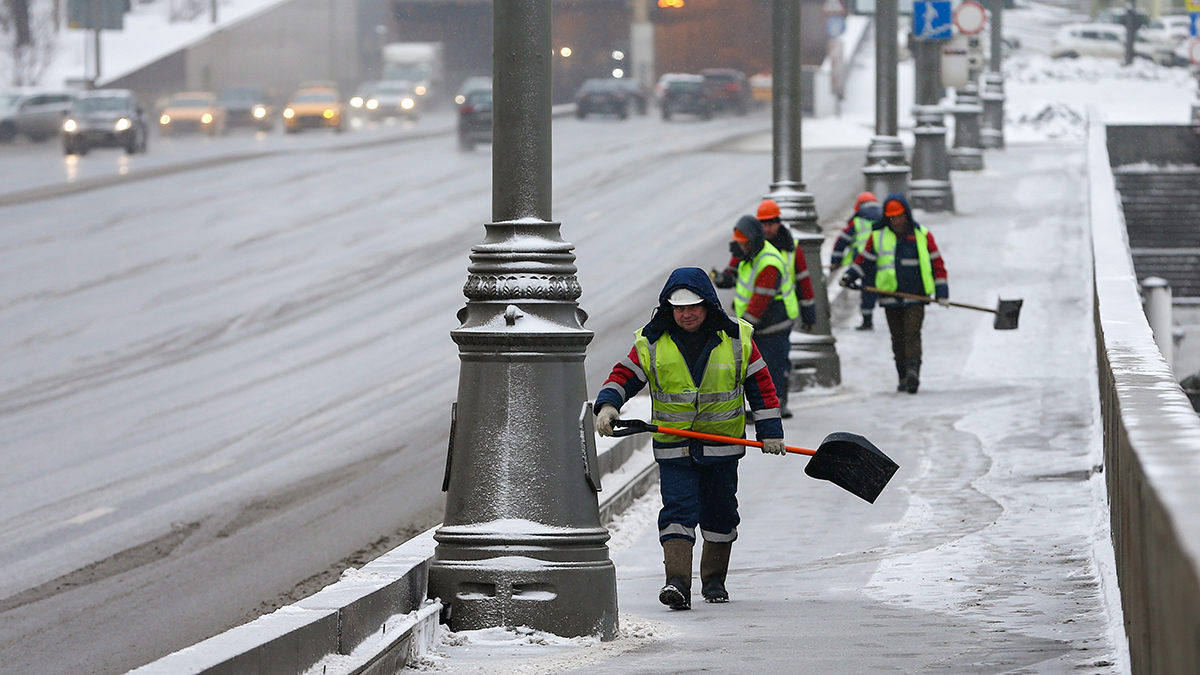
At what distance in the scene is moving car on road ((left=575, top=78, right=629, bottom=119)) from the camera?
52.6 m

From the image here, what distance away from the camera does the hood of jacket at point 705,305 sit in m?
7.62

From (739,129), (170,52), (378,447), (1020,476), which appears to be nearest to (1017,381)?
(1020,476)

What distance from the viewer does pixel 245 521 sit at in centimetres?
1092

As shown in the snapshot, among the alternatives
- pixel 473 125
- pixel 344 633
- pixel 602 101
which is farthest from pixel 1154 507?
pixel 602 101

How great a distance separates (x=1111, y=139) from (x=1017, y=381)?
2178 centimetres

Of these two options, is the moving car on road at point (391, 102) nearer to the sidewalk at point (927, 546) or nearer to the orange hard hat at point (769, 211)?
the sidewalk at point (927, 546)

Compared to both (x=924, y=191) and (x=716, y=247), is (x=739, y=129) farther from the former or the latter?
(x=716, y=247)

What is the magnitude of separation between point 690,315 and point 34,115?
43.5 metres

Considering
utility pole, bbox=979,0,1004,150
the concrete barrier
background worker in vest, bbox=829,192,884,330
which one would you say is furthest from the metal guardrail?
utility pole, bbox=979,0,1004,150

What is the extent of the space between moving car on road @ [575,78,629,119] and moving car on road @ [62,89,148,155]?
14.4m

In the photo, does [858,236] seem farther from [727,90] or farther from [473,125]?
[727,90]

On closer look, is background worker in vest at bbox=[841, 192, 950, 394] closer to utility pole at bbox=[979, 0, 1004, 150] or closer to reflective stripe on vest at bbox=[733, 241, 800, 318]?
reflective stripe on vest at bbox=[733, 241, 800, 318]

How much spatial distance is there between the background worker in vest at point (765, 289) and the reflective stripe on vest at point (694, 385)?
16.5 ft

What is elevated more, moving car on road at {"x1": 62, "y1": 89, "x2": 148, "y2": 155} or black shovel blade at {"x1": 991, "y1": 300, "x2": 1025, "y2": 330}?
moving car on road at {"x1": 62, "y1": 89, "x2": 148, "y2": 155}
